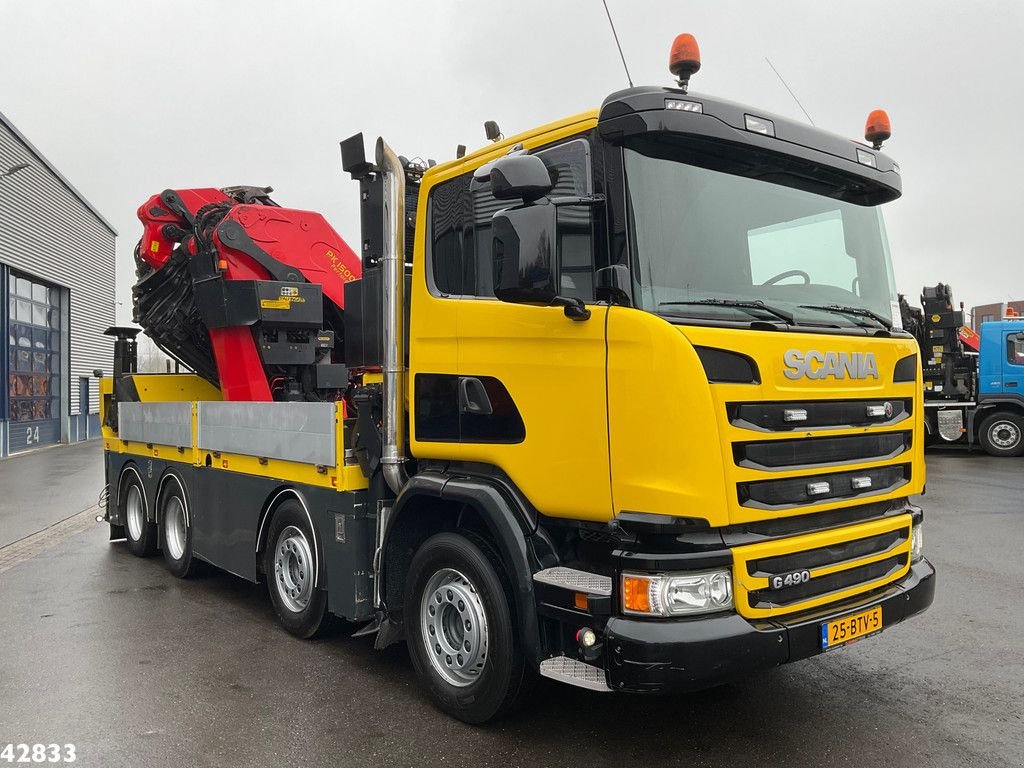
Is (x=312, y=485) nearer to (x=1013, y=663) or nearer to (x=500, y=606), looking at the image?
(x=500, y=606)

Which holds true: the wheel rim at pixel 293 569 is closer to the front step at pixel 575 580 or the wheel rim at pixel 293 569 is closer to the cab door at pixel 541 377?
the cab door at pixel 541 377

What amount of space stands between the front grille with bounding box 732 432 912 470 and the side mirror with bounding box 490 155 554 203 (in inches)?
50.8

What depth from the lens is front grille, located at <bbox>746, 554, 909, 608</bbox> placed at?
335 centimetres

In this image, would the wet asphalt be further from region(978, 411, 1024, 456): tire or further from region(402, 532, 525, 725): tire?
region(978, 411, 1024, 456): tire

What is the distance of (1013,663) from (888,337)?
2.26 m

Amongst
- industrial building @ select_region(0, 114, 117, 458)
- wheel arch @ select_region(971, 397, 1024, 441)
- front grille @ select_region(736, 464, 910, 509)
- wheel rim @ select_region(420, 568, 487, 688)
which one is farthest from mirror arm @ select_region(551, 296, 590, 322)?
industrial building @ select_region(0, 114, 117, 458)

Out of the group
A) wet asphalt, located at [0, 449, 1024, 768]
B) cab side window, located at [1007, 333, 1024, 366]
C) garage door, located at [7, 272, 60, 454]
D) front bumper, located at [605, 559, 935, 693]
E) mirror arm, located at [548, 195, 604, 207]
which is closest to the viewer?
front bumper, located at [605, 559, 935, 693]

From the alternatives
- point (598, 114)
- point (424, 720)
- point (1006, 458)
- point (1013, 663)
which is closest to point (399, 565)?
point (424, 720)

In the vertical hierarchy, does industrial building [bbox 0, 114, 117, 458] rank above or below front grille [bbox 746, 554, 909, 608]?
above

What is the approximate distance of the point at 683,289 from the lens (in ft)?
11.3

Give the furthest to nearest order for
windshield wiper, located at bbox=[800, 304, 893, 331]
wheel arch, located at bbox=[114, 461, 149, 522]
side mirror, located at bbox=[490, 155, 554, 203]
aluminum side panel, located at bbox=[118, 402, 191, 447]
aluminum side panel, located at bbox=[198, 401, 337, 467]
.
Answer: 1. wheel arch, located at bbox=[114, 461, 149, 522]
2. aluminum side panel, located at bbox=[118, 402, 191, 447]
3. aluminum side panel, located at bbox=[198, 401, 337, 467]
4. windshield wiper, located at bbox=[800, 304, 893, 331]
5. side mirror, located at bbox=[490, 155, 554, 203]

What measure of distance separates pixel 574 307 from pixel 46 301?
27016 millimetres

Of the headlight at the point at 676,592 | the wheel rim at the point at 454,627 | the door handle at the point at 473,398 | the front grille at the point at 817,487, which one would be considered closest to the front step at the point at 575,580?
the headlight at the point at 676,592

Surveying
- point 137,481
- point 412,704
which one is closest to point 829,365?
point 412,704
